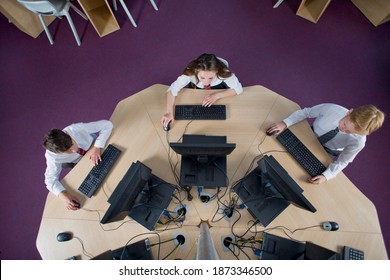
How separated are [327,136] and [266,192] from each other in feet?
2.23

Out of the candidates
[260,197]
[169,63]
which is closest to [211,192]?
[260,197]

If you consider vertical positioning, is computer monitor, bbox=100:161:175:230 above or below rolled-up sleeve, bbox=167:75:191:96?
below

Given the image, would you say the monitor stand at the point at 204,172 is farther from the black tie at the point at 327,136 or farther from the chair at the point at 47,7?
the chair at the point at 47,7

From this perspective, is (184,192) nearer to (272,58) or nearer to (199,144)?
(199,144)

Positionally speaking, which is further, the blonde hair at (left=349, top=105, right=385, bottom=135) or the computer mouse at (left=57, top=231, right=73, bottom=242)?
the computer mouse at (left=57, top=231, right=73, bottom=242)

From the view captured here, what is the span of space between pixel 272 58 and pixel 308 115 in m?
1.28

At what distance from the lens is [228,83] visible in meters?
2.01

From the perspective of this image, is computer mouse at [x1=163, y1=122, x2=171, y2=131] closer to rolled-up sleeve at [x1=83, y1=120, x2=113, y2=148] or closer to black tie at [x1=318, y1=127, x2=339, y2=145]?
rolled-up sleeve at [x1=83, y1=120, x2=113, y2=148]

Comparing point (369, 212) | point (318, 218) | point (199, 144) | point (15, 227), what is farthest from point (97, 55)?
point (369, 212)

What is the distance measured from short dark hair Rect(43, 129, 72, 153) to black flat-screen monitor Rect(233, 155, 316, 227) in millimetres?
1111

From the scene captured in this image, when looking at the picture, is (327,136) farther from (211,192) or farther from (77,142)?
(77,142)

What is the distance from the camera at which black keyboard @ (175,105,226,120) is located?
77.8 inches

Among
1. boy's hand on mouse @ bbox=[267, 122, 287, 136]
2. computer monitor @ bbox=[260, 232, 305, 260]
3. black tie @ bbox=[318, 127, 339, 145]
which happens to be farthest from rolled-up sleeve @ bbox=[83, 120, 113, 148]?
black tie @ bbox=[318, 127, 339, 145]

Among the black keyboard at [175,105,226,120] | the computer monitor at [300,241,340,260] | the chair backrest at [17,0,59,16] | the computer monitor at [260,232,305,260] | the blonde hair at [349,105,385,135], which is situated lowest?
the computer monitor at [260,232,305,260]
